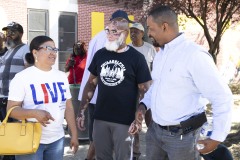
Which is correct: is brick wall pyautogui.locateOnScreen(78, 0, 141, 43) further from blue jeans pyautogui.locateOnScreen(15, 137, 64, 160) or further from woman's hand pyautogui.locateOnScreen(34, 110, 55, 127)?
woman's hand pyautogui.locateOnScreen(34, 110, 55, 127)

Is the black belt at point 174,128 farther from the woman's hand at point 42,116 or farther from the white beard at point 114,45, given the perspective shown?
the white beard at point 114,45

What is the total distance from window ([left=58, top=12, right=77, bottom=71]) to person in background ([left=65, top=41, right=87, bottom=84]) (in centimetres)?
713

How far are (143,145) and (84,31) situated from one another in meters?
8.99

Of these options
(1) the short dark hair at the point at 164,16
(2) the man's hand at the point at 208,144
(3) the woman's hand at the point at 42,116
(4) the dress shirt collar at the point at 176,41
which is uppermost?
(1) the short dark hair at the point at 164,16

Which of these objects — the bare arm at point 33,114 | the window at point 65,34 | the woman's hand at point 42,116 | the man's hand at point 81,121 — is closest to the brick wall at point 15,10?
the window at point 65,34

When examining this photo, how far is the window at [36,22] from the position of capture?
13.8 meters

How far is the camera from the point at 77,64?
7.59 meters

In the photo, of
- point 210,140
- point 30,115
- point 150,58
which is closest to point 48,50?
point 30,115

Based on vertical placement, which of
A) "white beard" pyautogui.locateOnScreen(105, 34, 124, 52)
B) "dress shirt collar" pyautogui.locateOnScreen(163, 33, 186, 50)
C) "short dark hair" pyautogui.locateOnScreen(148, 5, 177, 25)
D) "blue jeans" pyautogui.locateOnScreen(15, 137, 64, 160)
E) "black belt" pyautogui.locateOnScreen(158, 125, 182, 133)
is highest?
"short dark hair" pyautogui.locateOnScreen(148, 5, 177, 25)

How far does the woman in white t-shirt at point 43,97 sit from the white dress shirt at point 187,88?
0.83m

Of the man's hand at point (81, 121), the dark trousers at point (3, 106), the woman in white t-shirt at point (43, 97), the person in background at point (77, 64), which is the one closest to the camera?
the woman in white t-shirt at point (43, 97)

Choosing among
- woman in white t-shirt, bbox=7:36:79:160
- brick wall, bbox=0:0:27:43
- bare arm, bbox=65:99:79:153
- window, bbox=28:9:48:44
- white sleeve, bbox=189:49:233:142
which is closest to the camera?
white sleeve, bbox=189:49:233:142

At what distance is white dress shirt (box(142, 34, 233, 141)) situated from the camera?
9.05 feet

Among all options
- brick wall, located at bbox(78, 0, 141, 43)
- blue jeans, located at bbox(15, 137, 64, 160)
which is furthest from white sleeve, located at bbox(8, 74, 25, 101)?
brick wall, located at bbox(78, 0, 141, 43)
